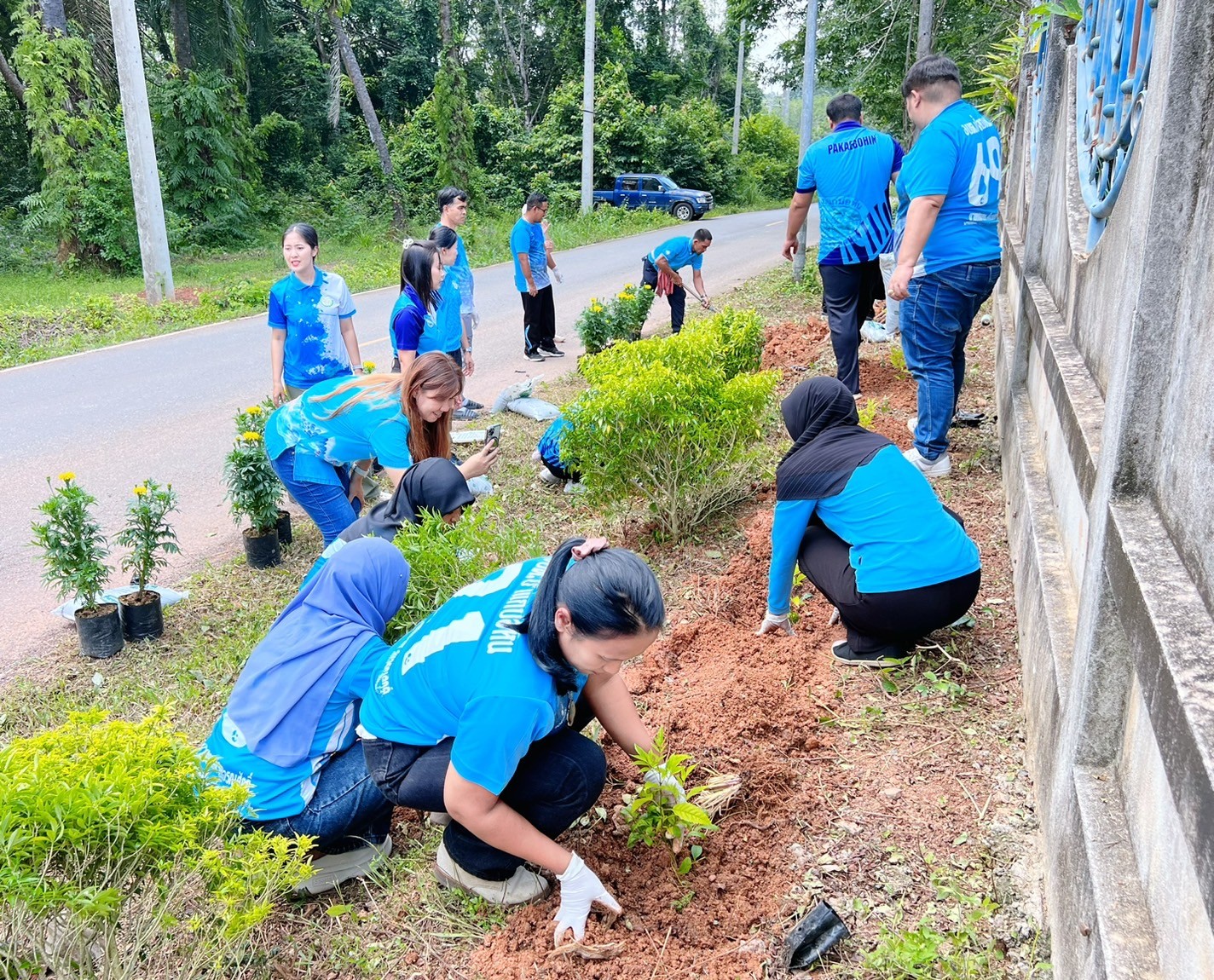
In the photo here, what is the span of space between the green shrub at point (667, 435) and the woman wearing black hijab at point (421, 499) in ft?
2.92

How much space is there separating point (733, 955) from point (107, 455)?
670cm

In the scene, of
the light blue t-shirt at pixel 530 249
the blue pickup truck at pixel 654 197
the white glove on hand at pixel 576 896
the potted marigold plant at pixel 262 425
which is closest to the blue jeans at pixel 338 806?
the white glove on hand at pixel 576 896

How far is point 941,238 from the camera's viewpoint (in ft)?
15.9

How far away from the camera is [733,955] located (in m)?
2.42

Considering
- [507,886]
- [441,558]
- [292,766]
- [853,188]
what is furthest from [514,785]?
[853,188]

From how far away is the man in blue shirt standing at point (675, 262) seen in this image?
10.1 metres

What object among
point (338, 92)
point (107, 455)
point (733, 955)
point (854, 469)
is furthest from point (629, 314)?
point (338, 92)

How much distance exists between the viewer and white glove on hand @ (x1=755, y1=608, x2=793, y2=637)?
3773mm

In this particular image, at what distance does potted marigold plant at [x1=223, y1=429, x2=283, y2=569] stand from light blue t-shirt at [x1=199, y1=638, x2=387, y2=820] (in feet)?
8.31

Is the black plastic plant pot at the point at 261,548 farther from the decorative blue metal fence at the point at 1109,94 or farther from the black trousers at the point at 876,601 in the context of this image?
the decorative blue metal fence at the point at 1109,94

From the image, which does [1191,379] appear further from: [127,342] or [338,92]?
[338,92]

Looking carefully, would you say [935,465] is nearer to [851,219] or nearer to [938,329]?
[938,329]

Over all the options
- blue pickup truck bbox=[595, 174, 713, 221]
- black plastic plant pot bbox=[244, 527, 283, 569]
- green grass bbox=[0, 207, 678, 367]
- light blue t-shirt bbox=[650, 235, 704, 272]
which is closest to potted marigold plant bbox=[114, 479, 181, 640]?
black plastic plant pot bbox=[244, 527, 283, 569]

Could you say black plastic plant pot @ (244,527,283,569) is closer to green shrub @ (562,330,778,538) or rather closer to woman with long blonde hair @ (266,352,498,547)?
woman with long blonde hair @ (266,352,498,547)
